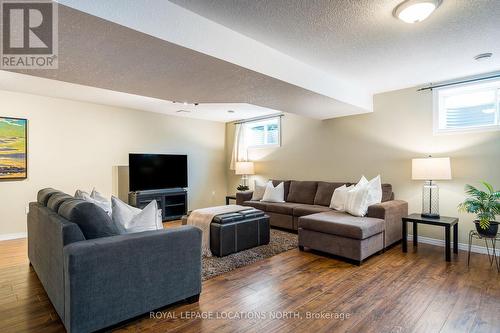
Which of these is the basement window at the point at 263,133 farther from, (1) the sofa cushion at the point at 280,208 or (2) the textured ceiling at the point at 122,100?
(1) the sofa cushion at the point at 280,208

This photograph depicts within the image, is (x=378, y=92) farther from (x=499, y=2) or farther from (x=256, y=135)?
(x=256, y=135)

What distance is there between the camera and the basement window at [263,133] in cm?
615

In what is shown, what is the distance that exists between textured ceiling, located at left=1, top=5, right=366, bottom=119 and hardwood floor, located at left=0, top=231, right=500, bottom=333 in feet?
6.79

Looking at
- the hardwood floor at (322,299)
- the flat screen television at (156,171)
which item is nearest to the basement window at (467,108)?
the hardwood floor at (322,299)

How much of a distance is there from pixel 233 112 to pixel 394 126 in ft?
10.4

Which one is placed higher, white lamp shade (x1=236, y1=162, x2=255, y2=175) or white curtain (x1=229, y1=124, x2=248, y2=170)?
white curtain (x1=229, y1=124, x2=248, y2=170)

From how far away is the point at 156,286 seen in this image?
2020 millimetres

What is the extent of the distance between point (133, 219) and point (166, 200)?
3670 millimetres

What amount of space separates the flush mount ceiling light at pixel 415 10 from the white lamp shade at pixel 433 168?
200cm

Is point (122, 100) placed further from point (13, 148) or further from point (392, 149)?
point (392, 149)

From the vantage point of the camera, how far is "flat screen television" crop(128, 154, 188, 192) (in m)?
5.34

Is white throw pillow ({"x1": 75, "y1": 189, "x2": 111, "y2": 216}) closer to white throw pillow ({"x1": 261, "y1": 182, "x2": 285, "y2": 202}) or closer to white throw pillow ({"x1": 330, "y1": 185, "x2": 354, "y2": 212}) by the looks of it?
white throw pillow ({"x1": 261, "y1": 182, "x2": 285, "y2": 202})

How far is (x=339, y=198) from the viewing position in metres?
4.23

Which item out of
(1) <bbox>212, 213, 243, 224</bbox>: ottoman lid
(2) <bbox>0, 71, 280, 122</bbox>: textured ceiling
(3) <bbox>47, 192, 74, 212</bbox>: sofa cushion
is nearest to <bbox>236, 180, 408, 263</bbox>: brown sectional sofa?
(1) <bbox>212, 213, 243, 224</bbox>: ottoman lid
